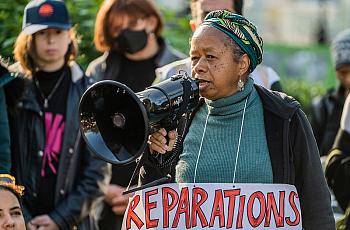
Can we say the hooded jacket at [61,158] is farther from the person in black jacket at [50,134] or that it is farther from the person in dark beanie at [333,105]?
the person in dark beanie at [333,105]

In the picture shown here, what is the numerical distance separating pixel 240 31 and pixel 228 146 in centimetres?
50

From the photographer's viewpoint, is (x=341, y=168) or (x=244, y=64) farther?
(x=341, y=168)

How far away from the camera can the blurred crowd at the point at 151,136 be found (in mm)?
4664

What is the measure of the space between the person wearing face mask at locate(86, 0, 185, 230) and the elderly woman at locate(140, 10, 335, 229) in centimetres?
220

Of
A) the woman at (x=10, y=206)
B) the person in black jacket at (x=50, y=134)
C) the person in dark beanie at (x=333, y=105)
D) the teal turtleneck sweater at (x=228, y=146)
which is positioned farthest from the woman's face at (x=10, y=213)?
the person in dark beanie at (x=333, y=105)

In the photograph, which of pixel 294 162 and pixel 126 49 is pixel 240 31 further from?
pixel 126 49

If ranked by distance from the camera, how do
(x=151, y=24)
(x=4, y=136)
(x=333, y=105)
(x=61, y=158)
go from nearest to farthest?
(x=4, y=136) < (x=61, y=158) < (x=151, y=24) < (x=333, y=105)

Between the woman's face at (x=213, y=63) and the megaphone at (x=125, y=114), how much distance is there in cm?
6

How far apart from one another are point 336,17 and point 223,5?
2009 centimetres

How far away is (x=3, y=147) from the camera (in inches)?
240

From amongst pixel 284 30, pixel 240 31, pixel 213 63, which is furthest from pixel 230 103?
pixel 284 30

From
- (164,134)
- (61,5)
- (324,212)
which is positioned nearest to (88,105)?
(164,134)

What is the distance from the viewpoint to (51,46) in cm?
653

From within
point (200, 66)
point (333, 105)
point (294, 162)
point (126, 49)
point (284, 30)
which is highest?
point (284, 30)
